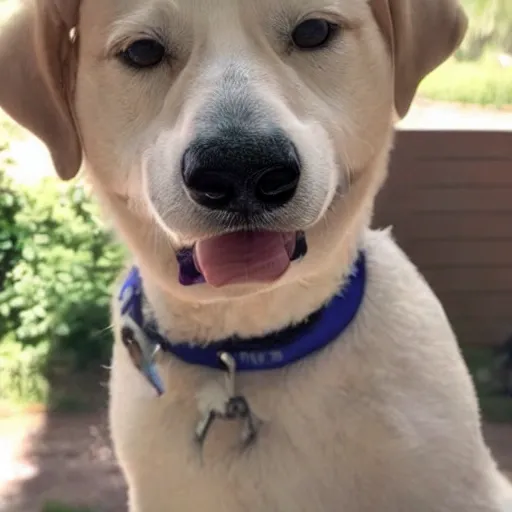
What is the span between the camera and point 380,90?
1.09 meters

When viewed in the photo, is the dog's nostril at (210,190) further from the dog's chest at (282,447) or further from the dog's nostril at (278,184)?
the dog's chest at (282,447)

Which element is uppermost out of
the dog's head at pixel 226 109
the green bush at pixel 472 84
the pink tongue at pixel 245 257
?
the green bush at pixel 472 84

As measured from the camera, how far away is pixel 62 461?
6.82 feet

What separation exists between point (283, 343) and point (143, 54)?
397mm

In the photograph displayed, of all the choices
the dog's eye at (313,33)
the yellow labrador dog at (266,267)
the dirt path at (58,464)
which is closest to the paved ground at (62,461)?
the dirt path at (58,464)

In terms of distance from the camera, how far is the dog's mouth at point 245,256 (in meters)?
0.99

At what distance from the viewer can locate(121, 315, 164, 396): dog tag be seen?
1.15 meters

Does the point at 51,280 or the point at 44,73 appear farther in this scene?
the point at 51,280

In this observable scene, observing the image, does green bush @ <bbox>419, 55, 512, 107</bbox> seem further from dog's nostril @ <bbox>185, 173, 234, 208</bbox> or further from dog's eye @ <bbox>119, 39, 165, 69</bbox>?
dog's nostril @ <bbox>185, 173, 234, 208</bbox>

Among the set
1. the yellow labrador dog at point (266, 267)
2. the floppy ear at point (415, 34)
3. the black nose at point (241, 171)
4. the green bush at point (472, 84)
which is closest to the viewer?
the black nose at point (241, 171)

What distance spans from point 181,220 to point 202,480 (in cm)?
38

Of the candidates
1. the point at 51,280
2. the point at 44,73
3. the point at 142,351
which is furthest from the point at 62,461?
the point at 44,73

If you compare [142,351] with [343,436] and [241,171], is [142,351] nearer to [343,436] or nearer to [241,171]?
[343,436]

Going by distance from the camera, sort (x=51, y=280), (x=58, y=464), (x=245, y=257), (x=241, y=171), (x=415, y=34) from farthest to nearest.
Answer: (x=51, y=280) < (x=58, y=464) < (x=415, y=34) < (x=245, y=257) < (x=241, y=171)
